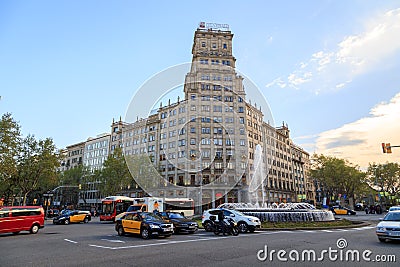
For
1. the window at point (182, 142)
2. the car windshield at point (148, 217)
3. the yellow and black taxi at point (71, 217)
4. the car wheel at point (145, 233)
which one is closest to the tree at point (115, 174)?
the window at point (182, 142)

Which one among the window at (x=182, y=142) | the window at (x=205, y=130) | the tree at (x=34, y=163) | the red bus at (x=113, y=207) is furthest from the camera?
the window at (x=205, y=130)

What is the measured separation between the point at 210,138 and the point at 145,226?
49.0 meters

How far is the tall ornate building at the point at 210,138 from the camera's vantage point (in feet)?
200

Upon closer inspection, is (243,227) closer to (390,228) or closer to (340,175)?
(390,228)

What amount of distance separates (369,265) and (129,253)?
7627 mm

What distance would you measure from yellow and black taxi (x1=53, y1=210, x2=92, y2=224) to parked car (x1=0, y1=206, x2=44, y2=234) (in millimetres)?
11927

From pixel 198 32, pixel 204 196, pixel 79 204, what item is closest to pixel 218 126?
pixel 204 196

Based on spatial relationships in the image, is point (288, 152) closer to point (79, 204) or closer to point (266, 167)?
point (266, 167)

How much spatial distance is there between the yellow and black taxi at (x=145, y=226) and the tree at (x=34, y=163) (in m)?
31.0

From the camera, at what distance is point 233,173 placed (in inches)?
2413

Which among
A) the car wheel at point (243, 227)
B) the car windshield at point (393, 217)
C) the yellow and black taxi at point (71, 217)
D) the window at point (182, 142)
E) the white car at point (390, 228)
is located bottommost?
the yellow and black taxi at point (71, 217)

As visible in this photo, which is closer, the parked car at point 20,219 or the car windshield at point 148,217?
the car windshield at point 148,217

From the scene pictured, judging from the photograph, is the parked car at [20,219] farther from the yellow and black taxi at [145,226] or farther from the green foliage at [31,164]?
the green foliage at [31,164]

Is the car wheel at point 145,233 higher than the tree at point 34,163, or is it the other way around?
the tree at point 34,163
